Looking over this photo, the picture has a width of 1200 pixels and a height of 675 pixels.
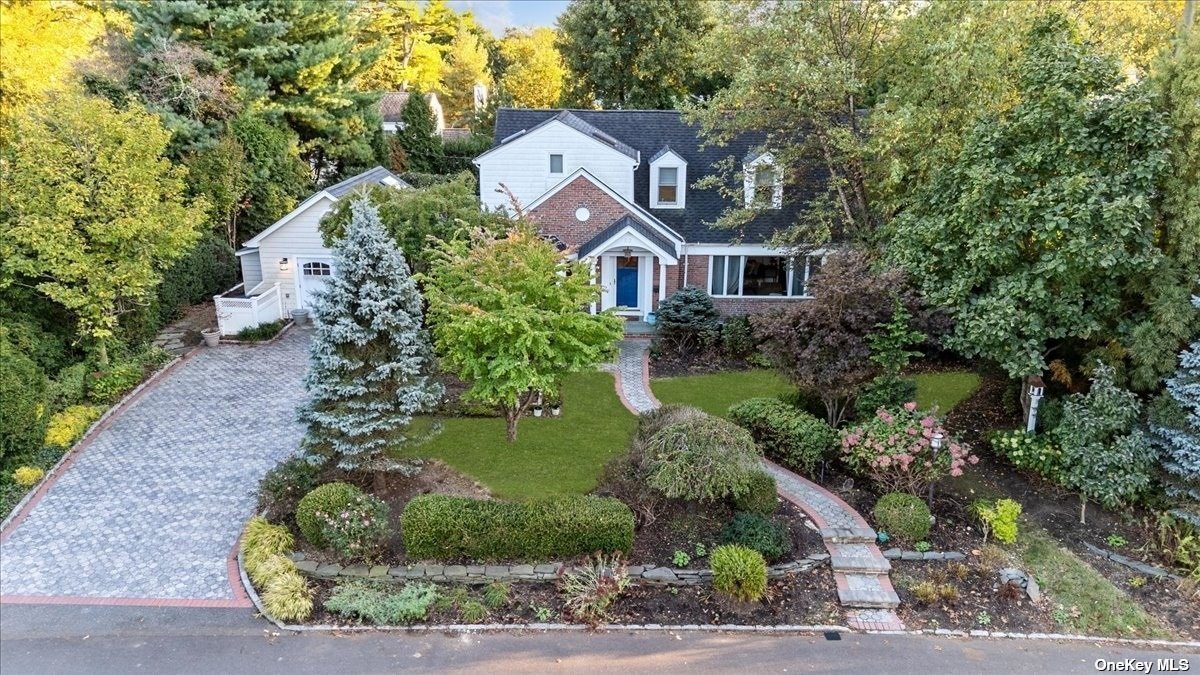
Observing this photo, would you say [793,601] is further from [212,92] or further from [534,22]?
[534,22]

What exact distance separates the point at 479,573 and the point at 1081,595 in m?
9.04

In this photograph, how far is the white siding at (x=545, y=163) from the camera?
73.2 feet

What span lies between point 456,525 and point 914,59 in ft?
50.1

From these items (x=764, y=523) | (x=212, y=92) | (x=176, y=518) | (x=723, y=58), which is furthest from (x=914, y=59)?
(x=212, y=92)

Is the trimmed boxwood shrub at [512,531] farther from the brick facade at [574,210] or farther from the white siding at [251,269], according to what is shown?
the white siding at [251,269]

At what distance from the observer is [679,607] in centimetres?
1014

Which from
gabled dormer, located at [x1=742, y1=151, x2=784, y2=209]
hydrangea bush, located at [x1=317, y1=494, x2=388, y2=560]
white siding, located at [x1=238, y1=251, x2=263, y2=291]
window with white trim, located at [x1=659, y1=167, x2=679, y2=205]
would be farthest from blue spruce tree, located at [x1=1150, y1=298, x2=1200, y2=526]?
white siding, located at [x1=238, y1=251, x2=263, y2=291]

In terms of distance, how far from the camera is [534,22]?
63469 mm

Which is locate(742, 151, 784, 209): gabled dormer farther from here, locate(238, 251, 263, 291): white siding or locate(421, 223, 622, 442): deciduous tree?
locate(238, 251, 263, 291): white siding

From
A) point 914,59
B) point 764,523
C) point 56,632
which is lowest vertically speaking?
point 56,632

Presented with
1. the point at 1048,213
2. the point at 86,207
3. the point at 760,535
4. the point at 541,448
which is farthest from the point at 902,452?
the point at 86,207

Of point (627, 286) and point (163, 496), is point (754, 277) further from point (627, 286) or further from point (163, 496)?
point (163, 496)

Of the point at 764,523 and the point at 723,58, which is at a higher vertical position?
the point at 723,58

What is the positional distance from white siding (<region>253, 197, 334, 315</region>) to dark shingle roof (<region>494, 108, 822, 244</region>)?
22.7ft
